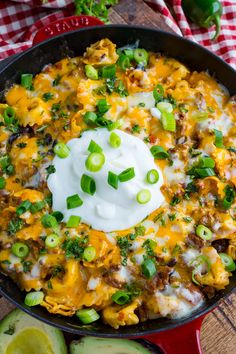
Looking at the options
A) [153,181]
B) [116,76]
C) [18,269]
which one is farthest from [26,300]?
[116,76]

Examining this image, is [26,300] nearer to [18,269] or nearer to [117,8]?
[18,269]

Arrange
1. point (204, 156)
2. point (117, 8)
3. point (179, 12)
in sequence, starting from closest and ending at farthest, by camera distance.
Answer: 1. point (204, 156)
2. point (117, 8)
3. point (179, 12)

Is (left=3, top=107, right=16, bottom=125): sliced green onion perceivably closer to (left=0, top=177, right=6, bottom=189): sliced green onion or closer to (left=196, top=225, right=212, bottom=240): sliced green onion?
(left=0, top=177, right=6, bottom=189): sliced green onion

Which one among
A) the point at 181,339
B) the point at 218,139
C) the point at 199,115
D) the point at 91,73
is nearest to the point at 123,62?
the point at 91,73

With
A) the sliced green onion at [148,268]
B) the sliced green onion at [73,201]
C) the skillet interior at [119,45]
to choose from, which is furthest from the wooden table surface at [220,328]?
the skillet interior at [119,45]

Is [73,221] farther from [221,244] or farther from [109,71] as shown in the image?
[109,71]

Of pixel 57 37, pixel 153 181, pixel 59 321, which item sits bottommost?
pixel 59 321
